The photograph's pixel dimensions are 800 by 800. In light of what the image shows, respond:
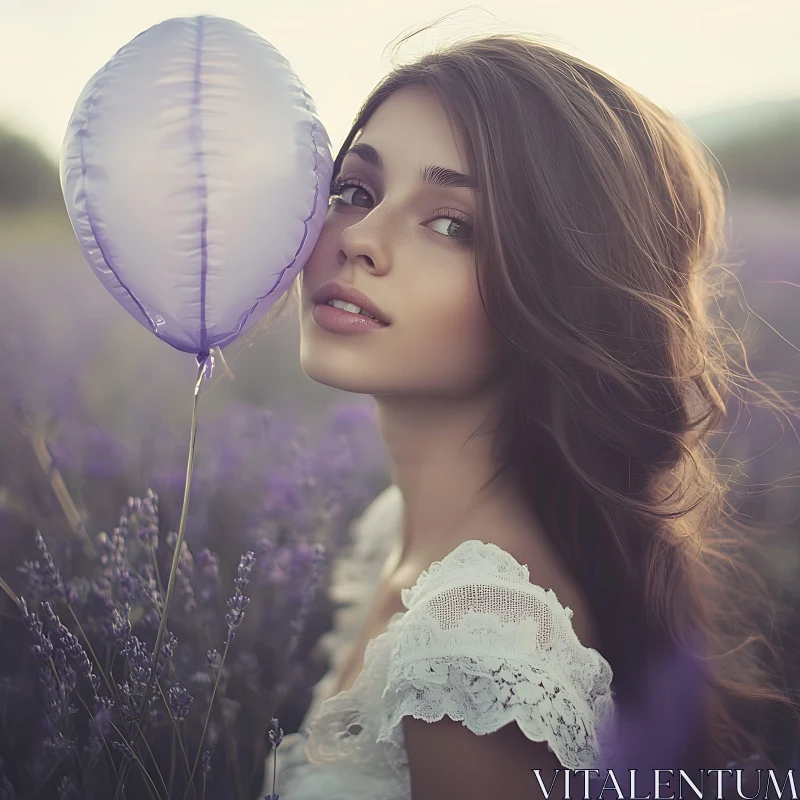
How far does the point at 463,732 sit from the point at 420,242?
669 millimetres

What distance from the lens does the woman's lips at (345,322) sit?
1.15 m

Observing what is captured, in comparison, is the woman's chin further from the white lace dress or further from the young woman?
the white lace dress

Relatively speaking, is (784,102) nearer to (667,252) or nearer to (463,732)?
(667,252)

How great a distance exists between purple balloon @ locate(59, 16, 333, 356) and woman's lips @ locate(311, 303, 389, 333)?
0.10 meters

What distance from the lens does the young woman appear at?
1.05 metres

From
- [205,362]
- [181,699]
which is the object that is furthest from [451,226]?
[181,699]

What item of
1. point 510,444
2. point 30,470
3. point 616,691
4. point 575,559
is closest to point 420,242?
point 510,444

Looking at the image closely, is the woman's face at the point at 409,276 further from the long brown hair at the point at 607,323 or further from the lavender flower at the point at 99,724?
the lavender flower at the point at 99,724

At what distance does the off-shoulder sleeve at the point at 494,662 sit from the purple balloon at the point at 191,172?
49 cm

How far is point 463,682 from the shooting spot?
3.29 feet

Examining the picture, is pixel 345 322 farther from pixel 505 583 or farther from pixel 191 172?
pixel 505 583

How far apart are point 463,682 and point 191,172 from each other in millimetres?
727

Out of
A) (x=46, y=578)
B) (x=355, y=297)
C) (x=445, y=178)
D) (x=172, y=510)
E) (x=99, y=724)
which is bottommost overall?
(x=172, y=510)

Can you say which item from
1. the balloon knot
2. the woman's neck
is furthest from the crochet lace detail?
the balloon knot
